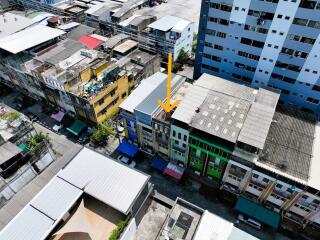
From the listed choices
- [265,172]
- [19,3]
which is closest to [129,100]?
[265,172]

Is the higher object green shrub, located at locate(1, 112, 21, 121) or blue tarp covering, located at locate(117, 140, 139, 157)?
blue tarp covering, located at locate(117, 140, 139, 157)

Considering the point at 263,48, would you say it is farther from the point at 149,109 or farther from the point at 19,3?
the point at 19,3

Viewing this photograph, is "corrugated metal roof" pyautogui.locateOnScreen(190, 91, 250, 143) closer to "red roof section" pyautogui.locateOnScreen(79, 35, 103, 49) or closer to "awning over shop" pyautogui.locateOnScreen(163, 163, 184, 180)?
"awning over shop" pyautogui.locateOnScreen(163, 163, 184, 180)

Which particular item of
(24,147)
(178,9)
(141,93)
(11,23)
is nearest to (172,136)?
(141,93)

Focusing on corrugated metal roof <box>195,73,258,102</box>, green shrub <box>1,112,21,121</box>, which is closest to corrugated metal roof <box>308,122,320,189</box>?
corrugated metal roof <box>195,73,258,102</box>

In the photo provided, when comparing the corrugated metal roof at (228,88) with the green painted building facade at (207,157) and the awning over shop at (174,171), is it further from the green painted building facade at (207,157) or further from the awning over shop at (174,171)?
the awning over shop at (174,171)
